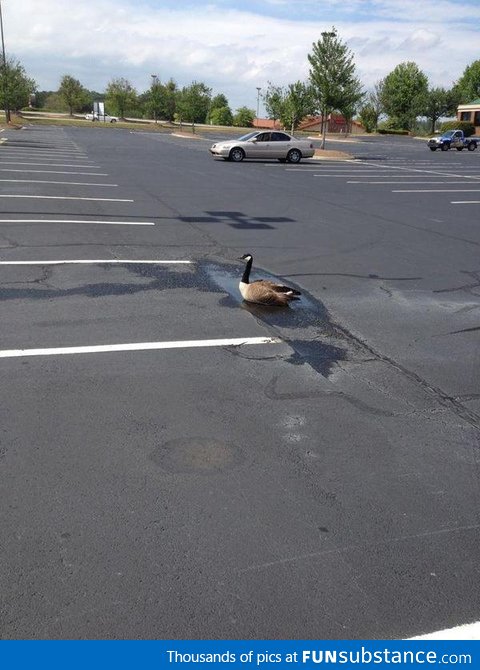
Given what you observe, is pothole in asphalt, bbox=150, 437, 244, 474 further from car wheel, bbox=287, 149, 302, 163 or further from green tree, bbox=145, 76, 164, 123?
green tree, bbox=145, 76, 164, 123

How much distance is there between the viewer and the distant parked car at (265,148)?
31.4 m

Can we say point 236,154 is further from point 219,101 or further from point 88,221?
point 219,101

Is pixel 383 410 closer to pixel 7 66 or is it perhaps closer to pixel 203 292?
pixel 203 292

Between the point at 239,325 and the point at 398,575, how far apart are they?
410 cm

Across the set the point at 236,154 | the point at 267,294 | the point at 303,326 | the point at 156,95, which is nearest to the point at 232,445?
the point at 303,326

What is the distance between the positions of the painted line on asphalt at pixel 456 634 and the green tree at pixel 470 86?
101 meters

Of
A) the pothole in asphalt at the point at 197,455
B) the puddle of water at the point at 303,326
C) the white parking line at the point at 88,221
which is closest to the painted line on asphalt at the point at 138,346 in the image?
the puddle of water at the point at 303,326

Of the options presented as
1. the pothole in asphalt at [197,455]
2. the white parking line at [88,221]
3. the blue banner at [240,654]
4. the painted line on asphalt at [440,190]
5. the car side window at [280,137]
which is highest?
the car side window at [280,137]

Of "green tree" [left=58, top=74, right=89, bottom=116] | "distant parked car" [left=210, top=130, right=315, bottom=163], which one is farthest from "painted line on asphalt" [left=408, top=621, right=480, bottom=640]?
"green tree" [left=58, top=74, right=89, bottom=116]

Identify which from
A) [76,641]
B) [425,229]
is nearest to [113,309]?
[76,641]

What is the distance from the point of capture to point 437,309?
8.10 meters

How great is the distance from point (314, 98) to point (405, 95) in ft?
182

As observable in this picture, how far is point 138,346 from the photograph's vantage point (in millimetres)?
6340

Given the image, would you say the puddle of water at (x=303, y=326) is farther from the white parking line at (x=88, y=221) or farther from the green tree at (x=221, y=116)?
the green tree at (x=221, y=116)
